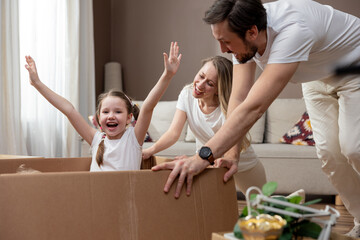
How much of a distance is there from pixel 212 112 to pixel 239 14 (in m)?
0.83

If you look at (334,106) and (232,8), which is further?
(334,106)

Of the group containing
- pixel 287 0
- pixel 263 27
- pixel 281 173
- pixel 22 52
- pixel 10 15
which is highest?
pixel 10 15

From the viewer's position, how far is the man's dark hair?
4.87ft

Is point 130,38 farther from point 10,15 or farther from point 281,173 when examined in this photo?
point 281,173

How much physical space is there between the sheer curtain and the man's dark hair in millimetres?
3174

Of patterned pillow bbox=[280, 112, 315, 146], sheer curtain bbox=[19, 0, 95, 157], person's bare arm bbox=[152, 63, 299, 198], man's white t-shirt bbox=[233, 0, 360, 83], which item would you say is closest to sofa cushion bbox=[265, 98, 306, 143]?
patterned pillow bbox=[280, 112, 315, 146]

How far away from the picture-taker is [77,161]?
5.68 feet

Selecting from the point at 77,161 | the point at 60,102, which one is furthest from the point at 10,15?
the point at 77,161

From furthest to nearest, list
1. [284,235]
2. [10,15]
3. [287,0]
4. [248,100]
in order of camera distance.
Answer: [10,15]
[287,0]
[248,100]
[284,235]

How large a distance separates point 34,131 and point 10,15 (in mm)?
1089

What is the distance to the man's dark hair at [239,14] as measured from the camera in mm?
1484

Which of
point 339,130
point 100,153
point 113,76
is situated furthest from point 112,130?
point 113,76

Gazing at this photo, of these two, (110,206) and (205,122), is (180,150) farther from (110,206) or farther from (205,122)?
(110,206)

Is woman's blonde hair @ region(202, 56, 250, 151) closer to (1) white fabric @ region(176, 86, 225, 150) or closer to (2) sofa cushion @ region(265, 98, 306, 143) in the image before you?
(1) white fabric @ region(176, 86, 225, 150)
